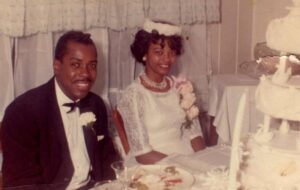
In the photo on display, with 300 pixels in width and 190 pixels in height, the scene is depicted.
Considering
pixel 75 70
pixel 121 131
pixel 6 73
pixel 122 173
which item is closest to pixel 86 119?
pixel 75 70

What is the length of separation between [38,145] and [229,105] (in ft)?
4.69

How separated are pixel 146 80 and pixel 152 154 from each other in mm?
405

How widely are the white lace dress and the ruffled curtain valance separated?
507mm

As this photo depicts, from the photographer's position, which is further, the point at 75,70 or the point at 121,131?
the point at 121,131

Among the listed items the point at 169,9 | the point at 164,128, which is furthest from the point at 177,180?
the point at 169,9

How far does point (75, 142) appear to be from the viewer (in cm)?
237

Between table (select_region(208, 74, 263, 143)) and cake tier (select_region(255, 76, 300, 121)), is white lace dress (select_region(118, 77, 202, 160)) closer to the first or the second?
table (select_region(208, 74, 263, 143))

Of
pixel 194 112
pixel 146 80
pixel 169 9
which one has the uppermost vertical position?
pixel 169 9

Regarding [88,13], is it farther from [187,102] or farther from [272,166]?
[272,166]

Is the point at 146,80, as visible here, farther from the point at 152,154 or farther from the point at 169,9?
the point at 169,9

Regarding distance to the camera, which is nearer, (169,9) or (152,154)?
(152,154)

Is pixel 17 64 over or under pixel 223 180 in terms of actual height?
over

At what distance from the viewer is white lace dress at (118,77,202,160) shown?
263cm

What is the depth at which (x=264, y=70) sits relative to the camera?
11.3ft
